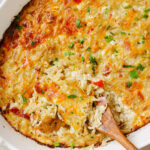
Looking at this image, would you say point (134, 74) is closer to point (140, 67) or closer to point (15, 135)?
point (140, 67)

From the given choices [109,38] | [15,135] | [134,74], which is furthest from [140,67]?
[15,135]

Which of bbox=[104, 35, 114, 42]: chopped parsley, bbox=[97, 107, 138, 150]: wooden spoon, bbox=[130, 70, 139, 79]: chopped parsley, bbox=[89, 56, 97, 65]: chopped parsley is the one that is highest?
bbox=[104, 35, 114, 42]: chopped parsley

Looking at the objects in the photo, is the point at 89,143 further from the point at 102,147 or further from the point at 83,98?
the point at 83,98

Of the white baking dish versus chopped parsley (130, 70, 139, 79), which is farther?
chopped parsley (130, 70, 139, 79)

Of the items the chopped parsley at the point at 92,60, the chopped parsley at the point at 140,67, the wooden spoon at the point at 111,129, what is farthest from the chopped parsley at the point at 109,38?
the wooden spoon at the point at 111,129

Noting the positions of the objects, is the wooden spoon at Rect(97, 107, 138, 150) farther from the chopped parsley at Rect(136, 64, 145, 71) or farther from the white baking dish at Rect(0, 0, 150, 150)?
the chopped parsley at Rect(136, 64, 145, 71)

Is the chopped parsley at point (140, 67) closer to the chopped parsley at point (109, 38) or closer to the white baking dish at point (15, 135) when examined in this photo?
the chopped parsley at point (109, 38)

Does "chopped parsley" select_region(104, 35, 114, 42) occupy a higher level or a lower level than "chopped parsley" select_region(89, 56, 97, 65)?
higher

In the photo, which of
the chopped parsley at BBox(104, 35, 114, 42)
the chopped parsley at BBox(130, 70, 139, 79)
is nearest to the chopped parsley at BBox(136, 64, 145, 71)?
the chopped parsley at BBox(130, 70, 139, 79)
